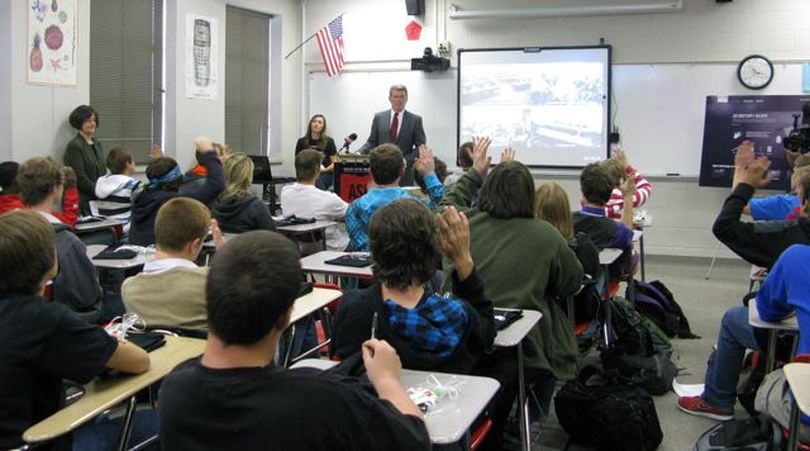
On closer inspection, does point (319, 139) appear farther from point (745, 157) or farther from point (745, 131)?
point (745, 157)

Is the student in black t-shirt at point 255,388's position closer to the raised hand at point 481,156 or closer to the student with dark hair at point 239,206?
the raised hand at point 481,156

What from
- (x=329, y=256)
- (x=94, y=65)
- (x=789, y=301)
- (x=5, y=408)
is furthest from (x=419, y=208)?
(x=94, y=65)

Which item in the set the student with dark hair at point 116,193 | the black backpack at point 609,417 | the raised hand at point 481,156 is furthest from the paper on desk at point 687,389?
the student with dark hair at point 116,193

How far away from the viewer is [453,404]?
184 centimetres

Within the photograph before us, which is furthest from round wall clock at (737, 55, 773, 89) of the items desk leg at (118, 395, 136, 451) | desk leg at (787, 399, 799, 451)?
desk leg at (118, 395, 136, 451)

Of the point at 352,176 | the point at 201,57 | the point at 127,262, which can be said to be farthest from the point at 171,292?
the point at 201,57

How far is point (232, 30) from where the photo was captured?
29.0 ft

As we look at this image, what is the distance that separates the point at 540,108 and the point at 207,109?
3.63 meters

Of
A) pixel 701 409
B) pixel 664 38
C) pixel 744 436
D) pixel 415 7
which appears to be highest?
pixel 415 7

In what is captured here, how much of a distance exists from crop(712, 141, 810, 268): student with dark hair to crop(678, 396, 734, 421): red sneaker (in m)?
0.74

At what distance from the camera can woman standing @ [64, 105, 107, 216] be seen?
257 inches

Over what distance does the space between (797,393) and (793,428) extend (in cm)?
32

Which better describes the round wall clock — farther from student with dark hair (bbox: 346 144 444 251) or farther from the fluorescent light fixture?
student with dark hair (bbox: 346 144 444 251)

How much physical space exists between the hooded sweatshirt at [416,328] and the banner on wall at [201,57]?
631 centimetres
